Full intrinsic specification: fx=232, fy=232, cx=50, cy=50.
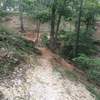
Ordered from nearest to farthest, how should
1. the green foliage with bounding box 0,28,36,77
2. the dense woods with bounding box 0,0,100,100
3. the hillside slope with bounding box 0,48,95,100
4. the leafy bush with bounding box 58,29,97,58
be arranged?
the hillside slope with bounding box 0,48,95,100 → the green foliage with bounding box 0,28,36,77 → the dense woods with bounding box 0,0,100,100 → the leafy bush with bounding box 58,29,97,58

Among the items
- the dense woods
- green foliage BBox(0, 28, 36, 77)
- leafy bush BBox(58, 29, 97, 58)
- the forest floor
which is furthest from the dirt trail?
leafy bush BBox(58, 29, 97, 58)

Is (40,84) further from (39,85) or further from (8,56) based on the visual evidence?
(8,56)

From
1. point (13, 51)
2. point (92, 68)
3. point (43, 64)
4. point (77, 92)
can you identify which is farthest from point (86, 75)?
point (13, 51)

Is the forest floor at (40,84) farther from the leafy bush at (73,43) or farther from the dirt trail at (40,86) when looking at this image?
the leafy bush at (73,43)

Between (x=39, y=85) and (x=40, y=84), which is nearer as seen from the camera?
(x=39, y=85)

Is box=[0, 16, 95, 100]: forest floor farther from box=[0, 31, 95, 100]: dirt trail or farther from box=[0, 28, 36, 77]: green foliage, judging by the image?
box=[0, 28, 36, 77]: green foliage

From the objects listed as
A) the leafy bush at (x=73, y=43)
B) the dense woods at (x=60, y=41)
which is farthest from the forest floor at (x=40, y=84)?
the leafy bush at (x=73, y=43)

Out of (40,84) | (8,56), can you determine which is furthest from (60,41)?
(40,84)

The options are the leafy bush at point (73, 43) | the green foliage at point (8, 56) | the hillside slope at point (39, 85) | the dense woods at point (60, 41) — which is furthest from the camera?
the leafy bush at point (73, 43)

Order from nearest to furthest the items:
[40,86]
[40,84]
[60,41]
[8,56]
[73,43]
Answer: [40,86], [40,84], [8,56], [73,43], [60,41]

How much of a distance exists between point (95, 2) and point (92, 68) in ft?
35.1

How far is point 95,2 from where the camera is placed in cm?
2231

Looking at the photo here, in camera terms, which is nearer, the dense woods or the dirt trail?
the dirt trail

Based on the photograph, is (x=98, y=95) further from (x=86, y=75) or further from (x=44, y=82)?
(x=86, y=75)
